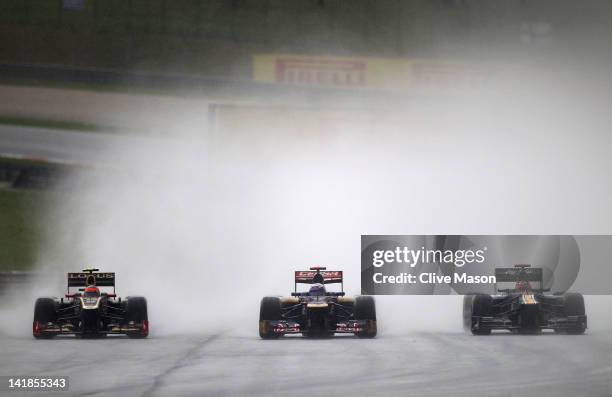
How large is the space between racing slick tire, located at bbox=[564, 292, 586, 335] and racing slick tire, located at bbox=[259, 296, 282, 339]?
4.73 metres

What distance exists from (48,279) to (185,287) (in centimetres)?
344

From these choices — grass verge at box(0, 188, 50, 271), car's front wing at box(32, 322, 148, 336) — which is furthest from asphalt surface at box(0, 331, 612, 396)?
grass verge at box(0, 188, 50, 271)

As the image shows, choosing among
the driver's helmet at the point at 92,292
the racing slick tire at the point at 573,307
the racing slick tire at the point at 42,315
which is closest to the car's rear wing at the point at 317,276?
the driver's helmet at the point at 92,292

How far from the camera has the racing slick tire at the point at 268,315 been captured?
57.1 feet

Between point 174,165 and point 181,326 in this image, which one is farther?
point 174,165

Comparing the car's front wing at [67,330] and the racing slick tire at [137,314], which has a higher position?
the racing slick tire at [137,314]

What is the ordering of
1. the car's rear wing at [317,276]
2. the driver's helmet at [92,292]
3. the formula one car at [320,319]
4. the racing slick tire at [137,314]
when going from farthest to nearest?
the car's rear wing at [317,276]
the racing slick tire at [137,314]
the formula one car at [320,319]
the driver's helmet at [92,292]

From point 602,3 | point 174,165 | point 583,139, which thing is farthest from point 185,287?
point 602,3

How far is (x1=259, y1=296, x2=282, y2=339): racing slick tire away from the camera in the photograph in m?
17.4

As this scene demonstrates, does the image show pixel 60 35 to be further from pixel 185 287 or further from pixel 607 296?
pixel 607 296

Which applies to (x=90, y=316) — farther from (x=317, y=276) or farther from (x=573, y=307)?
(x=573, y=307)

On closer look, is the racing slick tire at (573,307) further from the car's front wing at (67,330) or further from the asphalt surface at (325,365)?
the car's front wing at (67,330)

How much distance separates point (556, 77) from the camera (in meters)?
34.3

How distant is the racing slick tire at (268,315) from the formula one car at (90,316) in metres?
1.93
